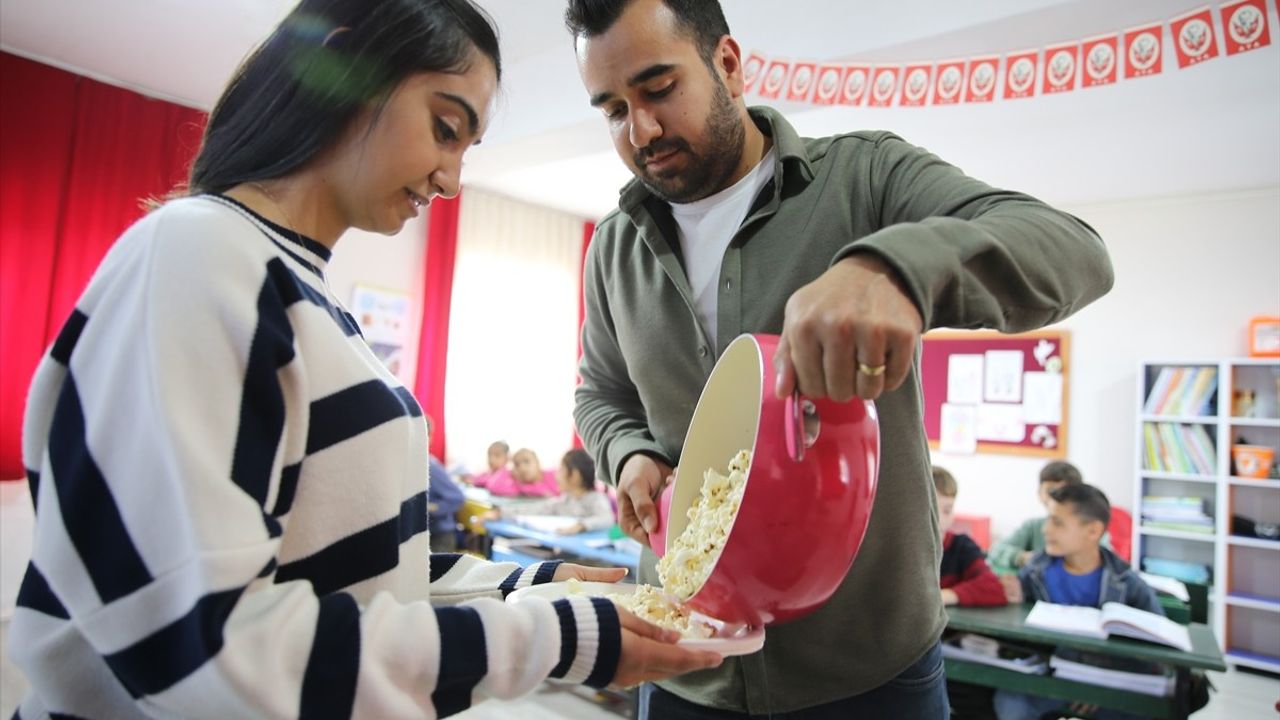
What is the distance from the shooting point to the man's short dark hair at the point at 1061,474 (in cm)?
396

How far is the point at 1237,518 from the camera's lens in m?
4.87

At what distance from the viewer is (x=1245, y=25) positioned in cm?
203

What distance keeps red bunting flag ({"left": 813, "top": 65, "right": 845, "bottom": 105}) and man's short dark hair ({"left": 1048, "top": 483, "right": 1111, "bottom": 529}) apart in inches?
71.0

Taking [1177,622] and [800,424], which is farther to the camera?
[1177,622]

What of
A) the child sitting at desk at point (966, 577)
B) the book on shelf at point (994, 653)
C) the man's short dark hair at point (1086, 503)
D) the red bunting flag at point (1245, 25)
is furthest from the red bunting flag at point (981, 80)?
the book on shelf at point (994, 653)

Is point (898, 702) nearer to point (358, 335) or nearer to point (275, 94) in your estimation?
point (358, 335)

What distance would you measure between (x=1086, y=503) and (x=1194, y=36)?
171 cm

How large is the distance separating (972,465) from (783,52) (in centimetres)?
415

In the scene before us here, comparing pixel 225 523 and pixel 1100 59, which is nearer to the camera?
pixel 225 523

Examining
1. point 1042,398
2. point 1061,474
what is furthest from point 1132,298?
point 1061,474

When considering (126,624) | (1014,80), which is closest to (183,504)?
(126,624)

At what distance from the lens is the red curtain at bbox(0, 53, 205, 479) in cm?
398

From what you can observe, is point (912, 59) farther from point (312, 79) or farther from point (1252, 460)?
point (1252, 460)

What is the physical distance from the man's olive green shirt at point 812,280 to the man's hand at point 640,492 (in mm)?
39
